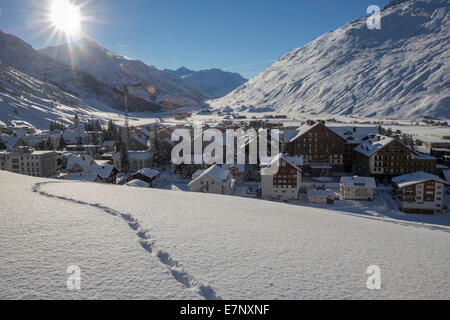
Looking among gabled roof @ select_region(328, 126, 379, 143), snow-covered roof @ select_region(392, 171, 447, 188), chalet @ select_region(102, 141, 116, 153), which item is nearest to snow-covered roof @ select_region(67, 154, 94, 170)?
chalet @ select_region(102, 141, 116, 153)

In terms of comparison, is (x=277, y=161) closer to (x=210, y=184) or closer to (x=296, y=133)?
(x=210, y=184)

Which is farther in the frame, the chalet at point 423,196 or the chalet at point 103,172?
the chalet at point 103,172

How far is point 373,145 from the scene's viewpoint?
47.0m

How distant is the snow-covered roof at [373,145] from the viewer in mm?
44859

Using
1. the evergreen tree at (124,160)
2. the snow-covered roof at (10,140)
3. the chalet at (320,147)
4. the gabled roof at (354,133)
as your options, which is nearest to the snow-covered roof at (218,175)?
the evergreen tree at (124,160)

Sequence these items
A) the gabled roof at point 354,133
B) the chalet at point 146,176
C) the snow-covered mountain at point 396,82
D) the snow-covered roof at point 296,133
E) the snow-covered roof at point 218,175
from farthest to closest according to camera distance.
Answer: the snow-covered mountain at point 396,82 → the gabled roof at point 354,133 → the snow-covered roof at point 296,133 → the chalet at point 146,176 → the snow-covered roof at point 218,175

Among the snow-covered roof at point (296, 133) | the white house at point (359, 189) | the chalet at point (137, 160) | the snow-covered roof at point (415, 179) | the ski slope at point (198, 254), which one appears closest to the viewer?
the ski slope at point (198, 254)

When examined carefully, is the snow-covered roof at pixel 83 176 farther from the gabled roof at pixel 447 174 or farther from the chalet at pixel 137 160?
the gabled roof at pixel 447 174

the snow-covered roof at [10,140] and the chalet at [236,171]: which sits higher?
the snow-covered roof at [10,140]

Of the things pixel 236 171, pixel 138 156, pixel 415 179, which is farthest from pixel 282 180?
pixel 138 156

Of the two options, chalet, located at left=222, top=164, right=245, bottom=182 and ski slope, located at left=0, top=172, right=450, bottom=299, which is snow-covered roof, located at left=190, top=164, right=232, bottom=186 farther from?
ski slope, located at left=0, top=172, right=450, bottom=299

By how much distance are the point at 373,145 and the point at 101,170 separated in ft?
139
